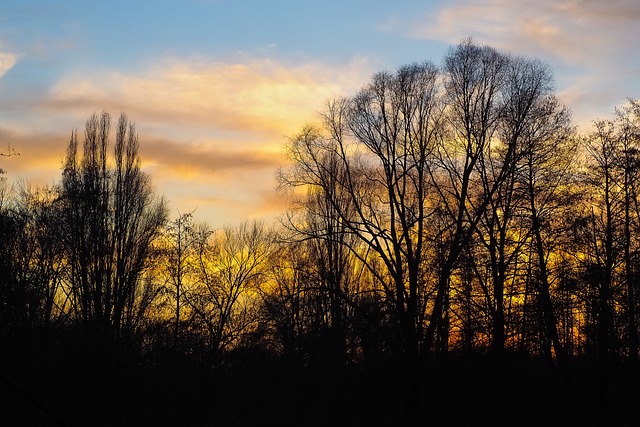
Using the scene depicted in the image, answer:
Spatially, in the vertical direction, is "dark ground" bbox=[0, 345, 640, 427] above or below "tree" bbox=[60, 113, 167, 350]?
below

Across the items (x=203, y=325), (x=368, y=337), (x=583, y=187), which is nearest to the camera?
(x=368, y=337)

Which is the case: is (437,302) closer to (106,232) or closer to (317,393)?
(317,393)

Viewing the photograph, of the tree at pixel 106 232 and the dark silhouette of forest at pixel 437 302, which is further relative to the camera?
the tree at pixel 106 232

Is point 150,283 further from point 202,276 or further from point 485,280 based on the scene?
point 485,280

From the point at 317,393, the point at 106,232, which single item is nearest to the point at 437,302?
the point at 317,393

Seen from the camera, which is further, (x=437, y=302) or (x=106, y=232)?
(x=106, y=232)

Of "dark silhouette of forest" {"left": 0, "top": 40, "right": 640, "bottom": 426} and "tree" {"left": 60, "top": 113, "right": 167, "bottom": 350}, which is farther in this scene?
"tree" {"left": 60, "top": 113, "right": 167, "bottom": 350}

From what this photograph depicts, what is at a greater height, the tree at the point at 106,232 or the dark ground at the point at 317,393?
the tree at the point at 106,232

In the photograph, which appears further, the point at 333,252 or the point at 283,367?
the point at 333,252

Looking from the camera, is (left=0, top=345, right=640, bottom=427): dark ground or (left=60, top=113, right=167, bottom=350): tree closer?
(left=0, top=345, right=640, bottom=427): dark ground

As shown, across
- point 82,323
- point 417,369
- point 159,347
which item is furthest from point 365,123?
point 82,323

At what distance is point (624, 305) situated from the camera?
3180 centimetres

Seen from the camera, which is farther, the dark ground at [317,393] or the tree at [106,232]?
the tree at [106,232]

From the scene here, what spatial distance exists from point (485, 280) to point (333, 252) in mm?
16599
